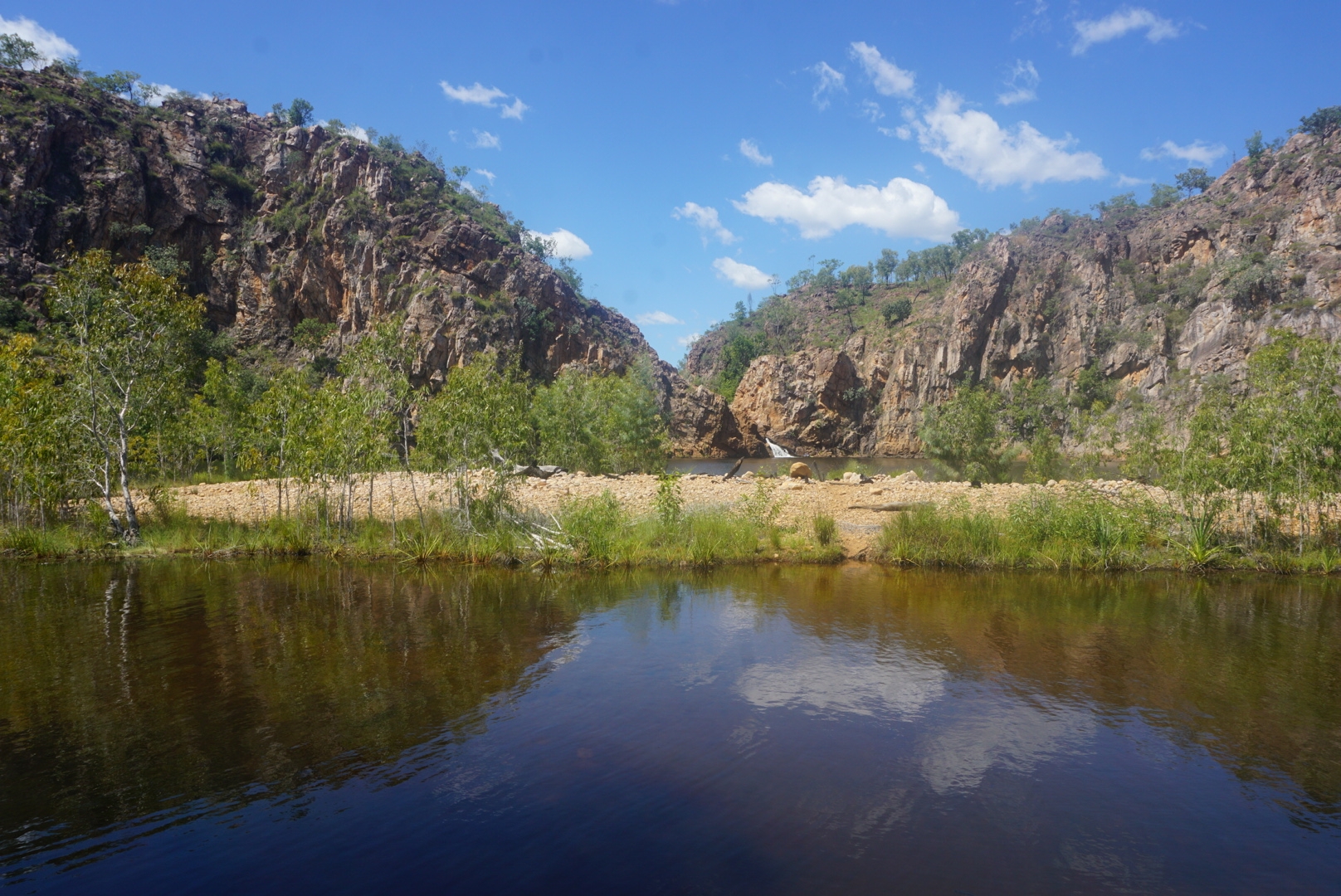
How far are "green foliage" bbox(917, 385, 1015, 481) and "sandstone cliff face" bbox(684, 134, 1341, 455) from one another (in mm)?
47566

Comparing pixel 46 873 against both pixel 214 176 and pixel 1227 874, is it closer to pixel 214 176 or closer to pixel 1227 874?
pixel 1227 874

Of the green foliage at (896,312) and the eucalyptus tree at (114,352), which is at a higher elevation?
the green foliage at (896,312)

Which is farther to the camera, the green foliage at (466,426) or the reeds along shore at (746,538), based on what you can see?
the green foliage at (466,426)

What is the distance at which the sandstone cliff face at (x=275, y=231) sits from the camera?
60219 millimetres

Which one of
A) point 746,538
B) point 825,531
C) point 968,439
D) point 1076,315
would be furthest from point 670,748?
point 1076,315

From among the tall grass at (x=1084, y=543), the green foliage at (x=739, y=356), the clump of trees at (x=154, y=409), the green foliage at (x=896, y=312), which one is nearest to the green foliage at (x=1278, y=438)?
the tall grass at (x=1084, y=543)

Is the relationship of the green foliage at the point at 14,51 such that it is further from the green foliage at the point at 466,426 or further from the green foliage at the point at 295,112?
the green foliage at the point at 466,426

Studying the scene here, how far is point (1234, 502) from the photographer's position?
18.8m

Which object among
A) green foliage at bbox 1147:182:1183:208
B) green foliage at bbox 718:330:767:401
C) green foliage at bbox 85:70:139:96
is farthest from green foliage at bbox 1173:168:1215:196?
green foliage at bbox 85:70:139:96

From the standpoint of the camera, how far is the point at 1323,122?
279ft

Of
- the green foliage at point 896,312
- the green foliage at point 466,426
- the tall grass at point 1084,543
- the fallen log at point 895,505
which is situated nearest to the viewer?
the tall grass at point 1084,543

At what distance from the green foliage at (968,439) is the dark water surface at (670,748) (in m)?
17.0

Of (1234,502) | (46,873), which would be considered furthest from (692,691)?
(1234,502)

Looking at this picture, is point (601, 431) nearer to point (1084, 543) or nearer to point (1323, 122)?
point (1084, 543)
